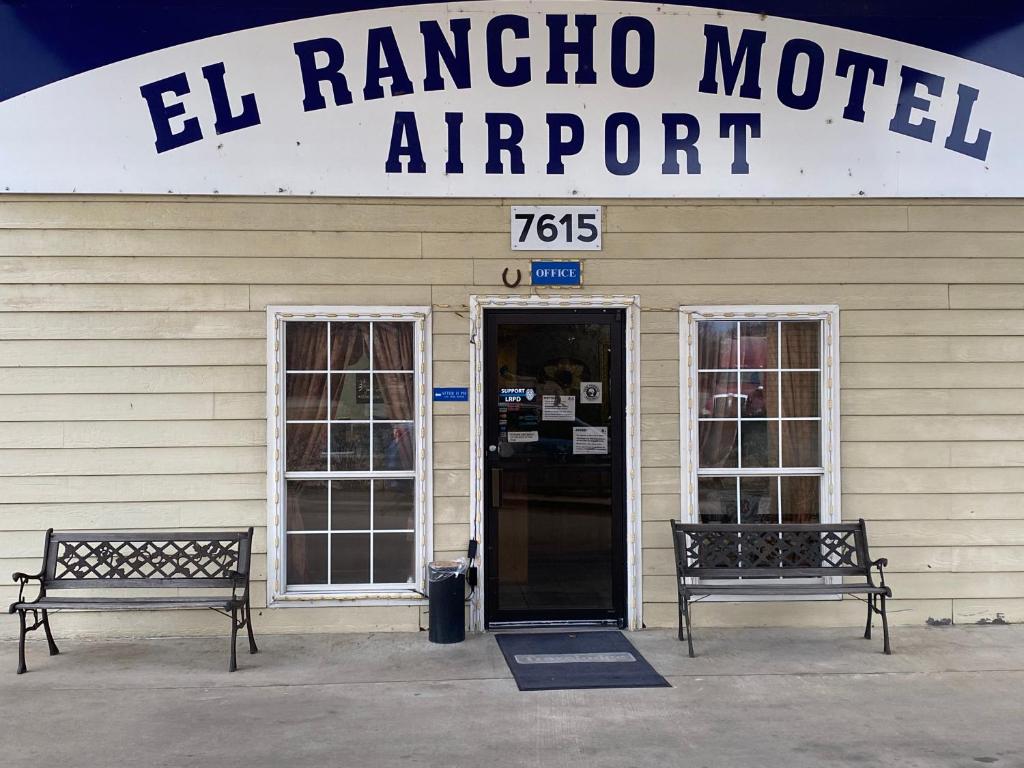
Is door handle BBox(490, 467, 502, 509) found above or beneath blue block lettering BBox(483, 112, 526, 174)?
beneath

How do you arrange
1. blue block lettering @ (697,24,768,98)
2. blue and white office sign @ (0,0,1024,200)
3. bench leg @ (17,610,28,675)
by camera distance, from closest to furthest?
1. bench leg @ (17,610,28,675)
2. blue and white office sign @ (0,0,1024,200)
3. blue block lettering @ (697,24,768,98)

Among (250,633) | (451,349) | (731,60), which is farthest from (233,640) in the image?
(731,60)

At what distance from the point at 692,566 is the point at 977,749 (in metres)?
2.28

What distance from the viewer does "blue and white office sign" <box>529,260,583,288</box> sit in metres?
7.43

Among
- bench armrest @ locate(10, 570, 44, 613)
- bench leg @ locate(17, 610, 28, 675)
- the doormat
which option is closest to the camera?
the doormat

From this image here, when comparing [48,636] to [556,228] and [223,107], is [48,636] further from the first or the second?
[556,228]

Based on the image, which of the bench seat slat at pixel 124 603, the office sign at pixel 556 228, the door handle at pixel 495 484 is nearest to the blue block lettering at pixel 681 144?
the office sign at pixel 556 228

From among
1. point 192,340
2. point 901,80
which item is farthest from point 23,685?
point 901,80

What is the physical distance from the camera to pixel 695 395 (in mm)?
7512

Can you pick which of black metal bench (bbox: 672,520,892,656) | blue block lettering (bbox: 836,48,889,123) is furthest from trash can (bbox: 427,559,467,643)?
blue block lettering (bbox: 836,48,889,123)

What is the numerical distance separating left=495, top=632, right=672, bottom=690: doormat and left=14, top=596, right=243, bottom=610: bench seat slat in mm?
1852

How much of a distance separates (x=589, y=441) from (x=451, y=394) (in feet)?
3.39

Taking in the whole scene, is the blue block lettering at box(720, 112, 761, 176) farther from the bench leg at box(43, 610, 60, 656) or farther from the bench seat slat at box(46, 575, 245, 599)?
the bench leg at box(43, 610, 60, 656)

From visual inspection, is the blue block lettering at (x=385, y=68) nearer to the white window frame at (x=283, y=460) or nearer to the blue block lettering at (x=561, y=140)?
the blue block lettering at (x=561, y=140)
